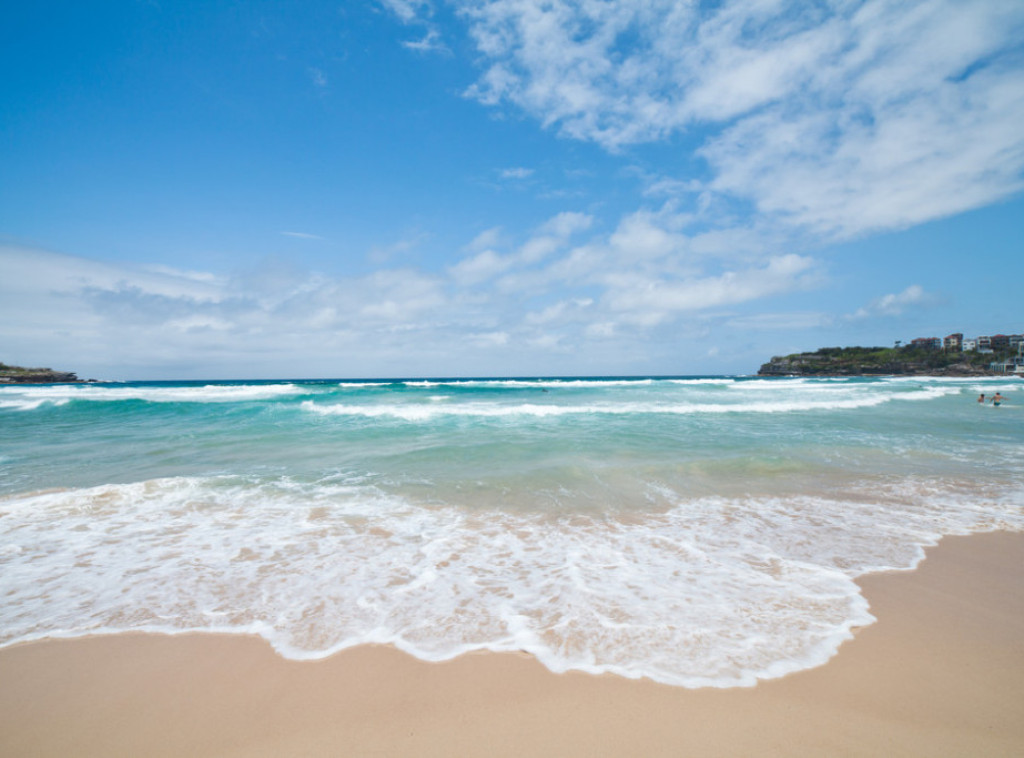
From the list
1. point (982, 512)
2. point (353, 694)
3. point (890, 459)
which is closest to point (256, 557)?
point (353, 694)

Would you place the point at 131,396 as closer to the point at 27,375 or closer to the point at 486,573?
the point at 486,573

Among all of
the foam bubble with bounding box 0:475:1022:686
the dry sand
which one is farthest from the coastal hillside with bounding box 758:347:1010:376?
the dry sand

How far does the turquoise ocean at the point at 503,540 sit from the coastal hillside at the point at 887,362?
98.4 meters

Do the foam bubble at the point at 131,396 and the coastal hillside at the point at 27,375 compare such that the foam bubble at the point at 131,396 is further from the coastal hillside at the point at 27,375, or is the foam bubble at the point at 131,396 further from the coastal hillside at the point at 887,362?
the coastal hillside at the point at 887,362

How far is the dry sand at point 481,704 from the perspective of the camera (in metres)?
2.21

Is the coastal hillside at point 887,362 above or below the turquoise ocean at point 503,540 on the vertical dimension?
above

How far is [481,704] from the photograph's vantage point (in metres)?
2.51

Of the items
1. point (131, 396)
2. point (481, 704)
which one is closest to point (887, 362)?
point (481, 704)

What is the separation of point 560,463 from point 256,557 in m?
5.71

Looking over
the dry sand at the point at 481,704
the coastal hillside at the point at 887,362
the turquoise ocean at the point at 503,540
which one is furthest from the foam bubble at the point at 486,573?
the coastal hillside at the point at 887,362

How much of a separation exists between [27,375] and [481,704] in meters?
101

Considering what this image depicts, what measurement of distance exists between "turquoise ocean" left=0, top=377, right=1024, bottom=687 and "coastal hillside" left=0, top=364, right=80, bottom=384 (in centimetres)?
8380

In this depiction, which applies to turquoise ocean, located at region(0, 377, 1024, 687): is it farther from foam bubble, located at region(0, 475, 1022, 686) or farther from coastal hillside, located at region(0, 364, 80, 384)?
coastal hillside, located at region(0, 364, 80, 384)

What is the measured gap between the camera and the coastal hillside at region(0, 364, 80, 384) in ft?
218
